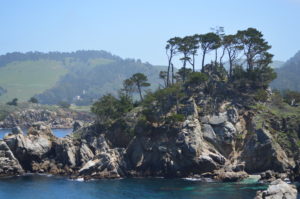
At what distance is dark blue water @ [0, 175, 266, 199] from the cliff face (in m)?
4.40

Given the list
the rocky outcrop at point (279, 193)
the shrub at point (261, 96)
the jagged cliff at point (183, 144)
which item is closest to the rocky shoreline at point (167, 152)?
the jagged cliff at point (183, 144)

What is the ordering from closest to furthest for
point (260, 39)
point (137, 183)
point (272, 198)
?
point (272, 198)
point (137, 183)
point (260, 39)

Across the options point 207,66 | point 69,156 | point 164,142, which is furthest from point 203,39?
point 69,156

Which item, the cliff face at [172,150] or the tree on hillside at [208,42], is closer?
the cliff face at [172,150]

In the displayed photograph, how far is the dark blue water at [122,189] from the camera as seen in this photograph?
7762 cm

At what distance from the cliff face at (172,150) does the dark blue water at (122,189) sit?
4398 millimetres

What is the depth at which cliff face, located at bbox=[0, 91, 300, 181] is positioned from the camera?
92000 millimetres

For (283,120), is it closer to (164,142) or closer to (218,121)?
(218,121)

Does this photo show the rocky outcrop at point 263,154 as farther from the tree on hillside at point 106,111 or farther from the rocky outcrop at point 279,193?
the tree on hillside at point 106,111

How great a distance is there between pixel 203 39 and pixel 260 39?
1321 centimetres

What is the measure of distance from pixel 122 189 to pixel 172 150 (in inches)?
603

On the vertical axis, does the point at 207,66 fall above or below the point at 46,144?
above

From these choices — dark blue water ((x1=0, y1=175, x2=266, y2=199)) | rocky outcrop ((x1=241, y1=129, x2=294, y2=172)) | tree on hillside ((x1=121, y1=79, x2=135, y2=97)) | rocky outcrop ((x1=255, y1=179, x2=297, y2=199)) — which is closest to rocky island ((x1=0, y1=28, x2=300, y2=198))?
rocky outcrop ((x1=241, y1=129, x2=294, y2=172))

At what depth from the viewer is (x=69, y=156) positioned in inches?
3885
